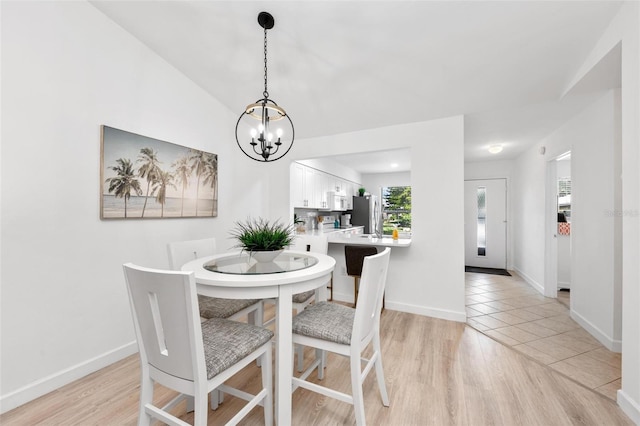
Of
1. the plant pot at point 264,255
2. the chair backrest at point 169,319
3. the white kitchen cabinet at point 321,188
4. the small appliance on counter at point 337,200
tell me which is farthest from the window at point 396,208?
the chair backrest at point 169,319

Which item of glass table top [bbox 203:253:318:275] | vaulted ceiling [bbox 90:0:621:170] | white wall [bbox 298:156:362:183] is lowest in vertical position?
glass table top [bbox 203:253:318:275]

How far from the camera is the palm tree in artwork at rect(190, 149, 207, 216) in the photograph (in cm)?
290

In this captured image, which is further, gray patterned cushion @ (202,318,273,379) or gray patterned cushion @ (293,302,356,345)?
gray patterned cushion @ (293,302,356,345)

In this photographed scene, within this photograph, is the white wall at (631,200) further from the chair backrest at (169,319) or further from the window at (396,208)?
the window at (396,208)

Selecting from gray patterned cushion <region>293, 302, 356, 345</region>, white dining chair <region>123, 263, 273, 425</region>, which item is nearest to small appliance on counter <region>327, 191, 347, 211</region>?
gray patterned cushion <region>293, 302, 356, 345</region>

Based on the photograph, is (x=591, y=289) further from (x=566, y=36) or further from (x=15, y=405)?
(x=15, y=405)

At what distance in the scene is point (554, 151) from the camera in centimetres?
348

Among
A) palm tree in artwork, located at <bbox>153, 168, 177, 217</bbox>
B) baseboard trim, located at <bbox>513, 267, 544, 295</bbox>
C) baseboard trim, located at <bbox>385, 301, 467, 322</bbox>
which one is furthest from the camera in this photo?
baseboard trim, located at <bbox>513, 267, 544, 295</bbox>

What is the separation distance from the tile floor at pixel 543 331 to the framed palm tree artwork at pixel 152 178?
331 cm

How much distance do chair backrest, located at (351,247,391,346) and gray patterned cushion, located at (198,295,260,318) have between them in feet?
2.90

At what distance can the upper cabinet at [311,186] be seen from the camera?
4.12 metres

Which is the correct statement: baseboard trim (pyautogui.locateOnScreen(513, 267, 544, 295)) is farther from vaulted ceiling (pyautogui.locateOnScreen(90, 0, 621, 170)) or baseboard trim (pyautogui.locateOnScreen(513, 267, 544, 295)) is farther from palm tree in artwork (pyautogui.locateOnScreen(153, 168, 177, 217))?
palm tree in artwork (pyautogui.locateOnScreen(153, 168, 177, 217))

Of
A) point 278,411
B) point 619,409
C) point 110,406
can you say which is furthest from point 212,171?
point 619,409

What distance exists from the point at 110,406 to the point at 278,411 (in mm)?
1156
